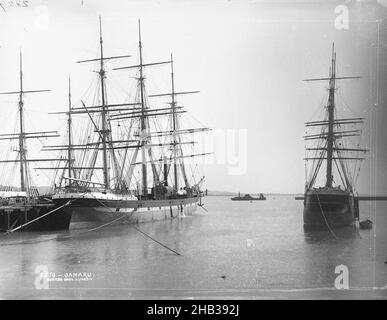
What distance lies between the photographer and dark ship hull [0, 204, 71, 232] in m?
40.1

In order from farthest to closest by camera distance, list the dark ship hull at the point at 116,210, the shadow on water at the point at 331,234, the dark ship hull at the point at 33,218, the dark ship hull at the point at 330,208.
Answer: the dark ship hull at the point at 116,210, the dark ship hull at the point at 33,218, the dark ship hull at the point at 330,208, the shadow on water at the point at 331,234

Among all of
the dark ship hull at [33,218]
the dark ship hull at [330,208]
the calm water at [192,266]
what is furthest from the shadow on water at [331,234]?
the dark ship hull at [33,218]

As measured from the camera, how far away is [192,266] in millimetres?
23109

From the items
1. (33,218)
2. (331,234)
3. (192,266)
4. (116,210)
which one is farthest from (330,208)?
(33,218)

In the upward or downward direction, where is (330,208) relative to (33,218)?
upward

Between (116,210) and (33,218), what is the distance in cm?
895

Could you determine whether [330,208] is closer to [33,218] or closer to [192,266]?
[192,266]

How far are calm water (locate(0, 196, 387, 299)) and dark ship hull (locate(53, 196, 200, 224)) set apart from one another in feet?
21.8

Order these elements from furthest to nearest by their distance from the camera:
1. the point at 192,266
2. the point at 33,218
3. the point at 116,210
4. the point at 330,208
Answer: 1. the point at 116,210
2. the point at 33,218
3. the point at 330,208
4. the point at 192,266

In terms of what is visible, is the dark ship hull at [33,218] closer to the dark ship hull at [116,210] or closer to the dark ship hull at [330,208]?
the dark ship hull at [116,210]

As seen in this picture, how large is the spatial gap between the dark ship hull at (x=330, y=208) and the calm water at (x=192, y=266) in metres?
2.18

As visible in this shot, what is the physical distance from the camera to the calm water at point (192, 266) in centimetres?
1684

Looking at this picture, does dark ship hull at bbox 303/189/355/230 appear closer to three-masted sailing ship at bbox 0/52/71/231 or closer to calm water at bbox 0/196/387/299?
calm water at bbox 0/196/387/299

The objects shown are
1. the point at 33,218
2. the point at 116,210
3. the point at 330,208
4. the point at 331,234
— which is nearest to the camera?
the point at 331,234
